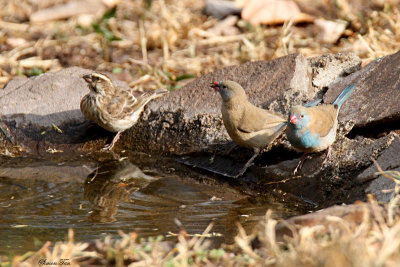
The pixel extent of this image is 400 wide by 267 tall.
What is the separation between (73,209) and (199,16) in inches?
261

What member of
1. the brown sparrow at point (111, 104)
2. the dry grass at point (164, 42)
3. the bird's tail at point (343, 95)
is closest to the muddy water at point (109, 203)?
the brown sparrow at point (111, 104)

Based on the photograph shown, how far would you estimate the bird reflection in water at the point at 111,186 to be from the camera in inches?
197

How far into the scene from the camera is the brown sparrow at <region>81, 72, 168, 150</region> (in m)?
6.63

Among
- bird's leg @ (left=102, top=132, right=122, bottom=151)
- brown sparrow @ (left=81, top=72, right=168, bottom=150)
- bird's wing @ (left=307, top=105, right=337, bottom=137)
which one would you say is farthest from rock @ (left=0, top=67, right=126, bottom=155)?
bird's wing @ (left=307, top=105, right=337, bottom=137)

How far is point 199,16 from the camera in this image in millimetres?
10852

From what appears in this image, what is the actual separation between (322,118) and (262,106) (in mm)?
1053

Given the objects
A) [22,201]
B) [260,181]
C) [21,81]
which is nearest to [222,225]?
[260,181]

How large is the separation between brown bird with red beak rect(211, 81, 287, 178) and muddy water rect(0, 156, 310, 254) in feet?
1.83

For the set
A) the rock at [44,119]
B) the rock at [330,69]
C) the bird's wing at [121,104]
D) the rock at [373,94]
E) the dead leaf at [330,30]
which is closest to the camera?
the rock at [373,94]

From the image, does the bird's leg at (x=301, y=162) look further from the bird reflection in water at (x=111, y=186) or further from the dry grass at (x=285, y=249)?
the dry grass at (x=285, y=249)

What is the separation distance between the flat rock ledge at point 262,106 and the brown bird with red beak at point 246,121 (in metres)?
0.27

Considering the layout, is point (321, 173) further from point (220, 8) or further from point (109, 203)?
point (220, 8)

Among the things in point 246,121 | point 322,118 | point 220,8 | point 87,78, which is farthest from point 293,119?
point 220,8

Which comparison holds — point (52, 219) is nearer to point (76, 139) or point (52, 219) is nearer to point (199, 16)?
point (76, 139)
